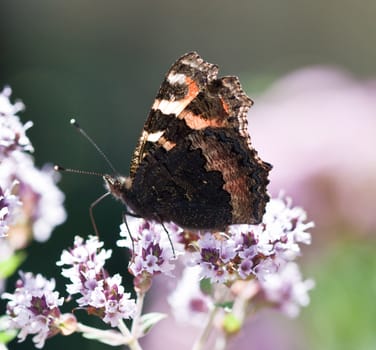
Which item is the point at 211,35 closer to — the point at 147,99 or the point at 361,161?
the point at 147,99

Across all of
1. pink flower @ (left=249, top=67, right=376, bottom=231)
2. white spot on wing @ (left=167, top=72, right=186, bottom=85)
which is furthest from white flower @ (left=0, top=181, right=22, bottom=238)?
pink flower @ (left=249, top=67, right=376, bottom=231)

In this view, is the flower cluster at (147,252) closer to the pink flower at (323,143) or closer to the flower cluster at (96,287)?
the flower cluster at (96,287)

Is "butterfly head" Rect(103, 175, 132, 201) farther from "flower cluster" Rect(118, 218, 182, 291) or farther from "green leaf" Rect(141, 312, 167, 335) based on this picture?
"green leaf" Rect(141, 312, 167, 335)

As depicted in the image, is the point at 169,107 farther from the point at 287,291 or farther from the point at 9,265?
the point at 287,291

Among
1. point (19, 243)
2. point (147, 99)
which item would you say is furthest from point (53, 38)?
point (19, 243)

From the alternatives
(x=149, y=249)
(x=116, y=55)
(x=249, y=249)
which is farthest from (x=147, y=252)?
(x=116, y=55)

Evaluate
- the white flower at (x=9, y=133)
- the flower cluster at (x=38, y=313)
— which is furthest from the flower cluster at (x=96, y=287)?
the white flower at (x=9, y=133)

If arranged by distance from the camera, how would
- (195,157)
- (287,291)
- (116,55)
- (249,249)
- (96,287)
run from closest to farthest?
(96,287) → (249,249) → (195,157) → (287,291) → (116,55)
